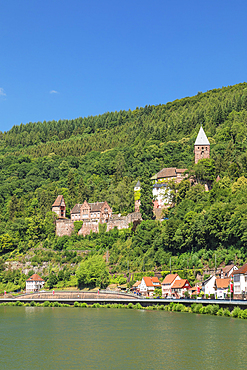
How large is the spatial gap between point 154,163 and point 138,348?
261 feet

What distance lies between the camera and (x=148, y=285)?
231 feet

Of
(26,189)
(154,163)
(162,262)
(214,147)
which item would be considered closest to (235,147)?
(214,147)

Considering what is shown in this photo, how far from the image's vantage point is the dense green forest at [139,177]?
73000mm

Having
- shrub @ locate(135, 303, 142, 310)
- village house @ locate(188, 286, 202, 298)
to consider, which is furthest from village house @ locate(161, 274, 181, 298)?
shrub @ locate(135, 303, 142, 310)

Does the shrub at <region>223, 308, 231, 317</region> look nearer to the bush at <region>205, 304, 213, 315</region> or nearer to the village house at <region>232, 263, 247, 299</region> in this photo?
the bush at <region>205, 304, 213, 315</region>

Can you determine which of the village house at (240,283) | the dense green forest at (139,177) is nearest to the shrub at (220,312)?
the village house at (240,283)

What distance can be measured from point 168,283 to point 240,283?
43.0 ft

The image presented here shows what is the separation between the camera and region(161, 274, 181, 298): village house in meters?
67.0

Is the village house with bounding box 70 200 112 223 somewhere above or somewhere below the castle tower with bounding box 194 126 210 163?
below

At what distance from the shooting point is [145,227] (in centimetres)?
8519

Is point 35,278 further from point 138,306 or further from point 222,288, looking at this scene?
point 222,288

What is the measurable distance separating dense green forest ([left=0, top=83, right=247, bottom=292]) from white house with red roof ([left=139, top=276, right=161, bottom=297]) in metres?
4.09

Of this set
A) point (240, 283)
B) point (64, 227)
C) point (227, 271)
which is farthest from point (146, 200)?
point (240, 283)

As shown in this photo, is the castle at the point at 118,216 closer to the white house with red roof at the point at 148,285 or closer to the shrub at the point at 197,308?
the white house with red roof at the point at 148,285
